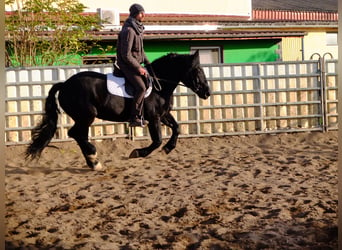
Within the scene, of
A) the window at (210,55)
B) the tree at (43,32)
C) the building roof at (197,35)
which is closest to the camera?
the tree at (43,32)

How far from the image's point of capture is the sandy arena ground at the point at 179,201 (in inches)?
163

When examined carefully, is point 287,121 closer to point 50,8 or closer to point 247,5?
point 50,8

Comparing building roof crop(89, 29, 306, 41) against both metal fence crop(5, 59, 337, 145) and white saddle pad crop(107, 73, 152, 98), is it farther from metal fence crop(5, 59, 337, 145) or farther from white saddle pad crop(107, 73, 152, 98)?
white saddle pad crop(107, 73, 152, 98)

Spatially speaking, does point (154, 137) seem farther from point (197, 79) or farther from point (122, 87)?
point (197, 79)

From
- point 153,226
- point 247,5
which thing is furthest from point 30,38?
point 247,5

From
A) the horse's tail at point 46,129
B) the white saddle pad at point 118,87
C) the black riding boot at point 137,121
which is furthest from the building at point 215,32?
the black riding boot at point 137,121

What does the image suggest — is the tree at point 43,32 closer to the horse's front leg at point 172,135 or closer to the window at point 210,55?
the window at point 210,55

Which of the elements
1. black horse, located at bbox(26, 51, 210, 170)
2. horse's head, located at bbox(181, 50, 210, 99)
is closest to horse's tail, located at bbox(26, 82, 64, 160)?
black horse, located at bbox(26, 51, 210, 170)

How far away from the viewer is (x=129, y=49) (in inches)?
274

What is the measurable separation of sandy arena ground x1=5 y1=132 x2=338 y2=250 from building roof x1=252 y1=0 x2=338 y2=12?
16242mm

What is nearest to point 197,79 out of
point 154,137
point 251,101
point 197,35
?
point 154,137

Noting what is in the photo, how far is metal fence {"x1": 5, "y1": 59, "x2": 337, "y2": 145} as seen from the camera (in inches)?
420

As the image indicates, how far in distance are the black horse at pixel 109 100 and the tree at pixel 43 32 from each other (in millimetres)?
4817

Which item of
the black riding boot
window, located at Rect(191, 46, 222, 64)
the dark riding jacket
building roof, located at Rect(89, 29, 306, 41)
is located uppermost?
building roof, located at Rect(89, 29, 306, 41)
